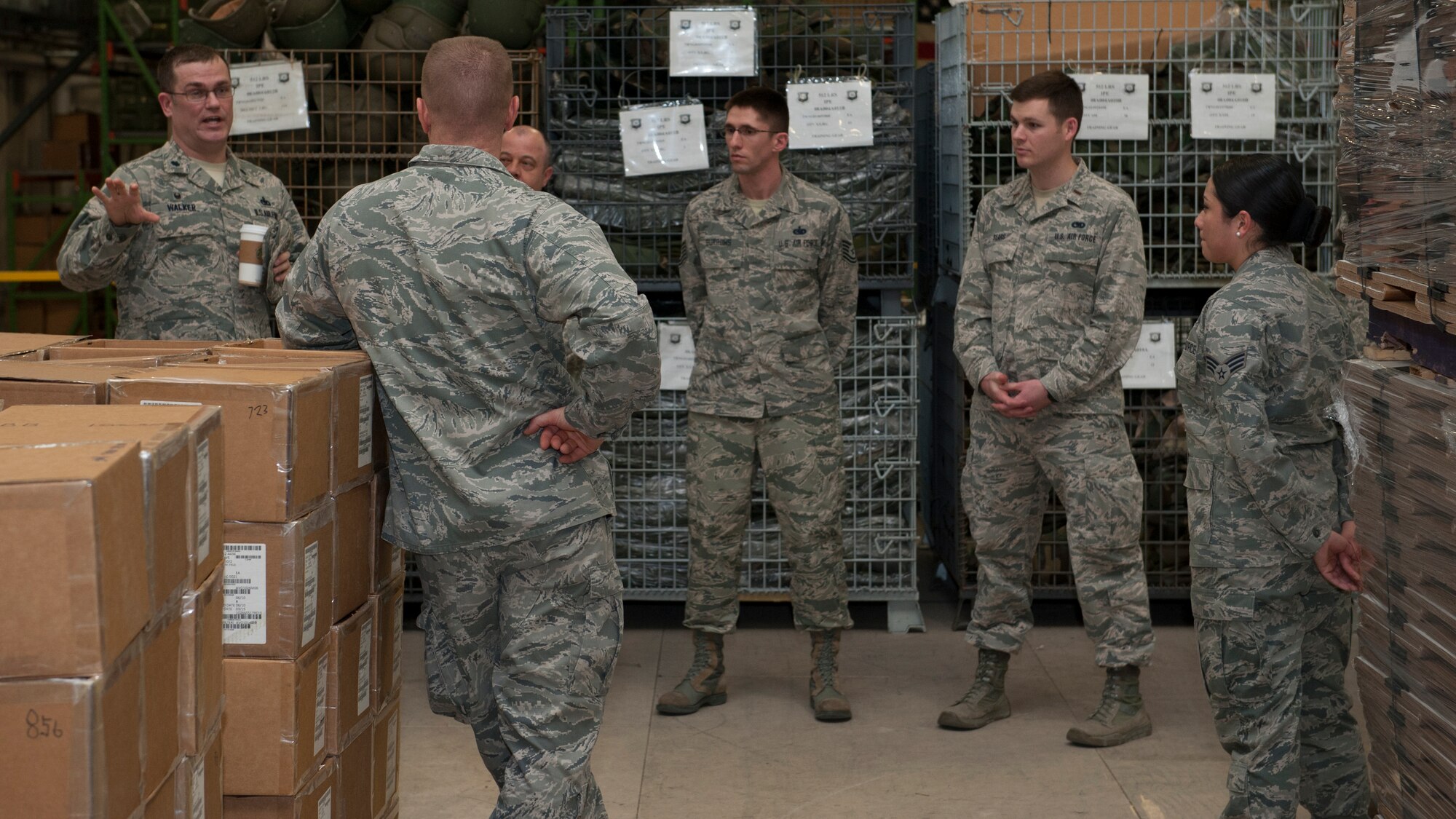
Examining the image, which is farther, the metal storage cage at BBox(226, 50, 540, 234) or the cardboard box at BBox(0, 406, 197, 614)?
the metal storage cage at BBox(226, 50, 540, 234)

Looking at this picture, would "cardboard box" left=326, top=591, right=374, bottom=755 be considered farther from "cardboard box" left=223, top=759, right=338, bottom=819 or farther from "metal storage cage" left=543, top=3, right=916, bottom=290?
"metal storage cage" left=543, top=3, right=916, bottom=290

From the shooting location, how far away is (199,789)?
168cm

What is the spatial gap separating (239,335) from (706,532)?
142 cm

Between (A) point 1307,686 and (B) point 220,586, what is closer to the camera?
(B) point 220,586

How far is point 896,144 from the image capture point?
449cm

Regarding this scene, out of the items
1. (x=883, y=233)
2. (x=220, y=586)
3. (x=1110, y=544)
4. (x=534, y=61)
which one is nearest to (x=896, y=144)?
(x=883, y=233)

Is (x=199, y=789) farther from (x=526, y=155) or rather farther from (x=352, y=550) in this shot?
(x=526, y=155)

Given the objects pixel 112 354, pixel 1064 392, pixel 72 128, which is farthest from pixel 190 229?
pixel 72 128

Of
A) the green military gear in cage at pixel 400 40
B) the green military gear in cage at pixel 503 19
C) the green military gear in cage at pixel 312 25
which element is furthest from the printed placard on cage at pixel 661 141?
the green military gear in cage at pixel 312 25

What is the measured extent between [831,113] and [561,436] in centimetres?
237

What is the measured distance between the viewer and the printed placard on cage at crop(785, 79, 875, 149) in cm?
435

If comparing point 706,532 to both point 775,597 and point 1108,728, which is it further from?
point 1108,728

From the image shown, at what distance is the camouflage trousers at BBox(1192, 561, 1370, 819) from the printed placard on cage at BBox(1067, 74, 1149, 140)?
193 centimetres

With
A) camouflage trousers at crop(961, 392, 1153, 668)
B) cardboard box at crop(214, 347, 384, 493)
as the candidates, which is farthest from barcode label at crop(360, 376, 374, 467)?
camouflage trousers at crop(961, 392, 1153, 668)
